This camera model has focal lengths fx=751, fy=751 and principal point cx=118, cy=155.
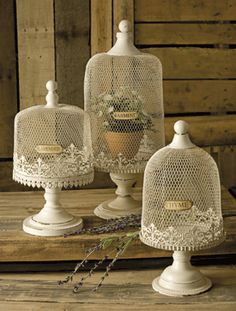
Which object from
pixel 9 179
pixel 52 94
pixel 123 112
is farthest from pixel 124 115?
pixel 9 179

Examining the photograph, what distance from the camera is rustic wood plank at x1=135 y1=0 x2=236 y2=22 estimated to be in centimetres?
272

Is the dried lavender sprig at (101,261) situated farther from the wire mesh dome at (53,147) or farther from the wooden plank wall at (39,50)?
the wooden plank wall at (39,50)

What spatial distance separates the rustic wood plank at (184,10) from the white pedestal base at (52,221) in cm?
86

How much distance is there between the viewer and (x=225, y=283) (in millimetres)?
2041

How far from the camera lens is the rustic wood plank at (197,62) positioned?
2.77 metres

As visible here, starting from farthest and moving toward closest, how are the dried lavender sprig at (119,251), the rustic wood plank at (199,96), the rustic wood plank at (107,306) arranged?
1. the rustic wood plank at (199,96)
2. the dried lavender sprig at (119,251)
3. the rustic wood plank at (107,306)

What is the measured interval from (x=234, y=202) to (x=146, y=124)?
41cm

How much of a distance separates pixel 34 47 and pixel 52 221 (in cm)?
82

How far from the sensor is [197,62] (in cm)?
279

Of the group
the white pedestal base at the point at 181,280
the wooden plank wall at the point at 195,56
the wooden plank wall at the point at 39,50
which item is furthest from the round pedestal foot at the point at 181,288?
the wooden plank wall at the point at 39,50

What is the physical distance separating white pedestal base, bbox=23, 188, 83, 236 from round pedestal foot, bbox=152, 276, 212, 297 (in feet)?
1.09

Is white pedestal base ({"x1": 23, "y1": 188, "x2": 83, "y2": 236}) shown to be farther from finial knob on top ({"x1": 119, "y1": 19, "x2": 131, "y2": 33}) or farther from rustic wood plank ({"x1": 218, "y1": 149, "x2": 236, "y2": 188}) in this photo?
rustic wood plank ({"x1": 218, "y1": 149, "x2": 236, "y2": 188})

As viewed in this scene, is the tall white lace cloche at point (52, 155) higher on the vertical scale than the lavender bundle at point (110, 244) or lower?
higher

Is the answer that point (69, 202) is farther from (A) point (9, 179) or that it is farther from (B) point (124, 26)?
(B) point (124, 26)
